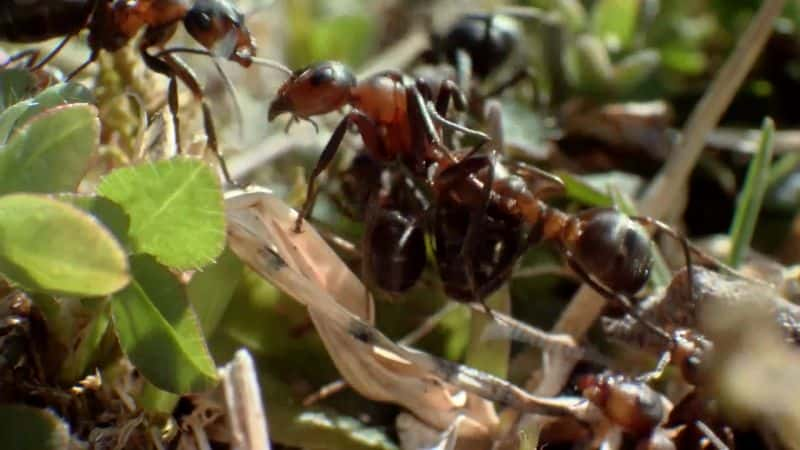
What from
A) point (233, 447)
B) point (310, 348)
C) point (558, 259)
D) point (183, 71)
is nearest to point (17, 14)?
point (183, 71)

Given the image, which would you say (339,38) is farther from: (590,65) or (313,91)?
(313,91)

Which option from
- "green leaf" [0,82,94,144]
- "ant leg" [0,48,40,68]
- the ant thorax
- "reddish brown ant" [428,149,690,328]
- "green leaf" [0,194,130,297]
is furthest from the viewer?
the ant thorax

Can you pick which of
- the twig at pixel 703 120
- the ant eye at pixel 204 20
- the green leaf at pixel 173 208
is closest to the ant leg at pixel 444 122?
the twig at pixel 703 120

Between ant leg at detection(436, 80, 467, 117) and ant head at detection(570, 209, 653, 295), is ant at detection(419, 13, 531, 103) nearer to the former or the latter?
ant leg at detection(436, 80, 467, 117)

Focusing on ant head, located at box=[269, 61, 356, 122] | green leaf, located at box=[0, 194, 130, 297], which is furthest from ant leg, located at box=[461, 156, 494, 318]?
green leaf, located at box=[0, 194, 130, 297]

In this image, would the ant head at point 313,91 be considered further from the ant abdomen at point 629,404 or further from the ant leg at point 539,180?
the ant abdomen at point 629,404

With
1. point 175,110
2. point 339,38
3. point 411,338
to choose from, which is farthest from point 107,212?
point 339,38
